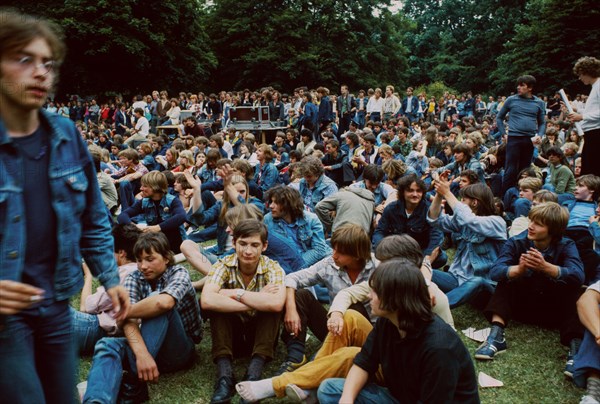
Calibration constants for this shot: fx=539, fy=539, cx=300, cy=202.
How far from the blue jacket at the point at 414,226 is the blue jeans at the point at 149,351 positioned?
2.24 meters

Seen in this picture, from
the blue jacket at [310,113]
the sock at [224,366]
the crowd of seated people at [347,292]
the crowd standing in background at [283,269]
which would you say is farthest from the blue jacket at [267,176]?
the blue jacket at [310,113]

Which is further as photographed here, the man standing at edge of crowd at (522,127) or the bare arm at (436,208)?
the man standing at edge of crowd at (522,127)

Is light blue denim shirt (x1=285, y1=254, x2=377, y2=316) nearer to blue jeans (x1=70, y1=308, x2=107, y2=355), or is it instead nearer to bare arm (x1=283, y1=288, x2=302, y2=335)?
bare arm (x1=283, y1=288, x2=302, y2=335)

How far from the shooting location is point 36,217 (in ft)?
6.01

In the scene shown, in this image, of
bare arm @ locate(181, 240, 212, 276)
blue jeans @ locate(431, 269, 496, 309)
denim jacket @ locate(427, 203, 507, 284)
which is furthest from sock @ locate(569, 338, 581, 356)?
bare arm @ locate(181, 240, 212, 276)

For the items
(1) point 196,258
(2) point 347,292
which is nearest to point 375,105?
(1) point 196,258

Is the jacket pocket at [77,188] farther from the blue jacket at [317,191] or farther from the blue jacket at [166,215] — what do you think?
the blue jacket at [317,191]

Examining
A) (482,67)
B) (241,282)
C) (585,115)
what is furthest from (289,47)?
(241,282)

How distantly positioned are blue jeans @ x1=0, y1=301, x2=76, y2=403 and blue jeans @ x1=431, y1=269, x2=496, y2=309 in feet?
10.3

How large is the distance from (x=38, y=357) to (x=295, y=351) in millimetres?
2041

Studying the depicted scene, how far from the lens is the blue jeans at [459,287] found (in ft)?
14.3

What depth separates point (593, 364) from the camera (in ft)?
10.4

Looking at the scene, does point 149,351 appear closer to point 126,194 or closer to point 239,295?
point 239,295

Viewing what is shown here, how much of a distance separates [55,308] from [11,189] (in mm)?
448
